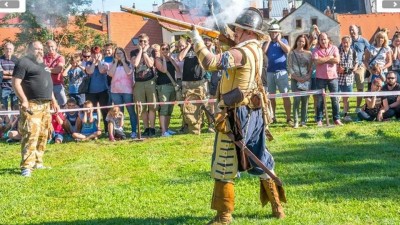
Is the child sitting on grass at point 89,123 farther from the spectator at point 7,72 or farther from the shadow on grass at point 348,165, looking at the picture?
the shadow on grass at point 348,165

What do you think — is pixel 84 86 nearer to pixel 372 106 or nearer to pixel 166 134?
pixel 166 134

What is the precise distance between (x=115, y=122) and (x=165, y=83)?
1.21m

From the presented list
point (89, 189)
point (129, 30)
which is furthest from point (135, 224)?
point (129, 30)

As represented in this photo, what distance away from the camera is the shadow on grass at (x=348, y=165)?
748cm

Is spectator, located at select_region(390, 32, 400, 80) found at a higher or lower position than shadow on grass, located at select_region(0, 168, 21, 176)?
higher

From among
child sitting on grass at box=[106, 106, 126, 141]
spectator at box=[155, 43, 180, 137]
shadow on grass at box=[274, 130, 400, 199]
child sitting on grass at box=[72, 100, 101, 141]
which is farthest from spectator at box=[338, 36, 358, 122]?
child sitting on grass at box=[72, 100, 101, 141]

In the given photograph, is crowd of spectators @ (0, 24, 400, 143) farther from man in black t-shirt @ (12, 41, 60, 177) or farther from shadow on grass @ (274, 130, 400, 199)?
man in black t-shirt @ (12, 41, 60, 177)

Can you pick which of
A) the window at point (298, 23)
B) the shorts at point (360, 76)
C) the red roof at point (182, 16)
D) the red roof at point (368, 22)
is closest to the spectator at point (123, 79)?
the shorts at point (360, 76)

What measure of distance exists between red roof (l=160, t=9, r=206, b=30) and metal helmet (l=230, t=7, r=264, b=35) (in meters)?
0.68

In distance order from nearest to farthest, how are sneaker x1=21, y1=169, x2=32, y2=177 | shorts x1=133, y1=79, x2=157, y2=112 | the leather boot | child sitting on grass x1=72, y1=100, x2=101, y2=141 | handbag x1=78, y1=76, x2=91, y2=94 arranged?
the leather boot, sneaker x1=21, y1=169, x2=32, y2=177, child sitting on grass x1=72, y1=100, x2=101, y2=141, shorts x1=133, y1=79, x2=157, y2=112, handbag x1=78, y1=76, x2=91, y2=94

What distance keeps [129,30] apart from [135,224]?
1070 centimetres

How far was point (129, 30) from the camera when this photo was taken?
54.3ft

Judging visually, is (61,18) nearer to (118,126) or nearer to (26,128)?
(26,128)

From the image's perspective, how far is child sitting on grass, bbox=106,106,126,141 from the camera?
488 inches
